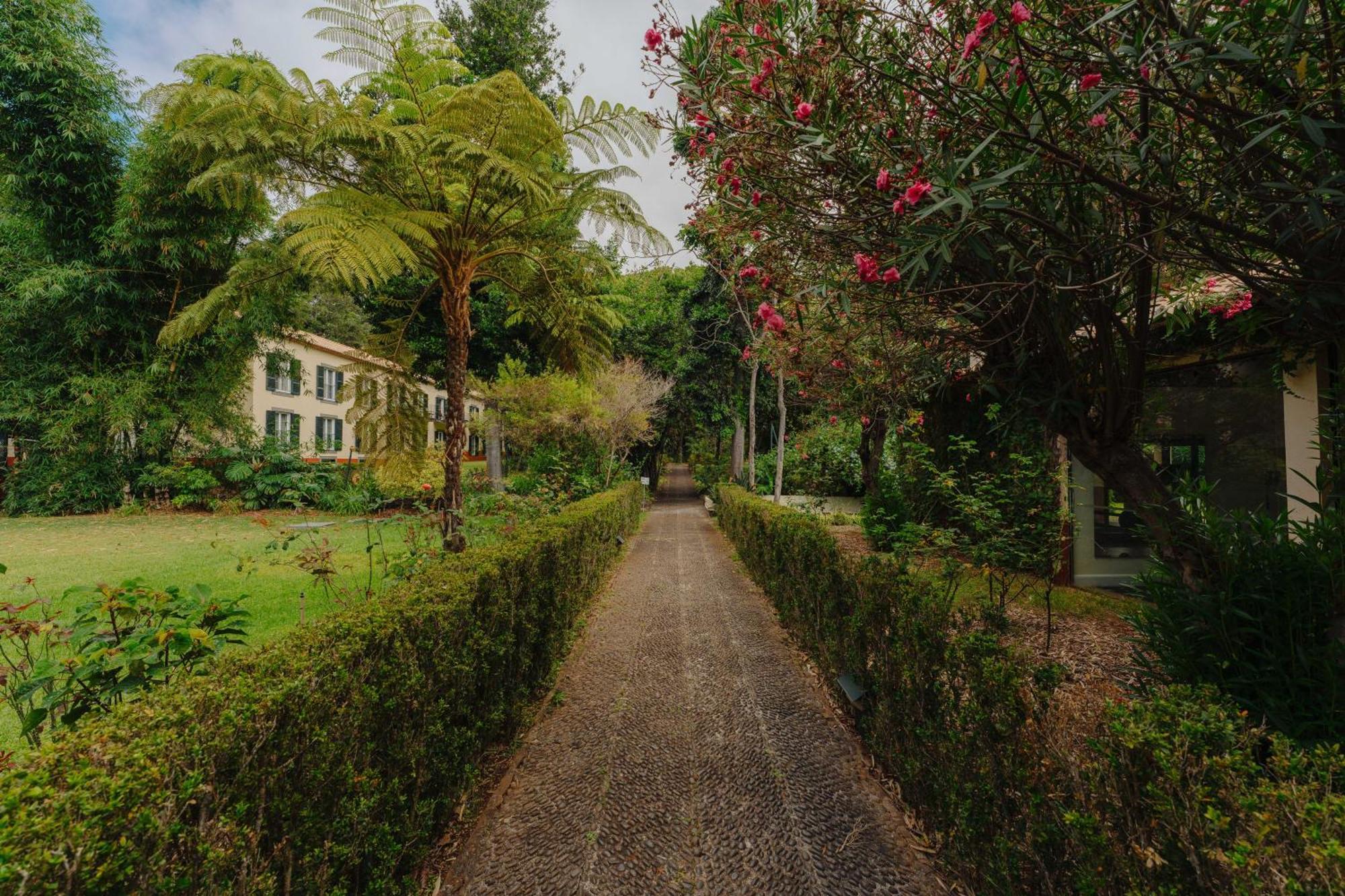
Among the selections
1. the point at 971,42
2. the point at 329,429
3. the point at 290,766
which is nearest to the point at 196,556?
the point at 290,766

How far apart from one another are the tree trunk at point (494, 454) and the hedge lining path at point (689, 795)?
9.83m

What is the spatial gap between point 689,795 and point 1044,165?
3374 millimetres

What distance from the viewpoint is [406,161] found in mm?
4238

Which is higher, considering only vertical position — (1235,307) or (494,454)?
(1235,307)

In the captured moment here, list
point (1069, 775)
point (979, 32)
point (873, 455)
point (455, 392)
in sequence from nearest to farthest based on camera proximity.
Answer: point (1069, 775) → point (979, 32) → point (455, 392) → point (873, 455)

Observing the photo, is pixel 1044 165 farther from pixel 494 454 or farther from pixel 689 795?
pixel 494 454

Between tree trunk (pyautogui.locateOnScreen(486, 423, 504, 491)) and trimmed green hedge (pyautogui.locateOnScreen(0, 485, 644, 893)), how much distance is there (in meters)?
11.2

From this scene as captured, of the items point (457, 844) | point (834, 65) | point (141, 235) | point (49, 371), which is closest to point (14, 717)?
point (457, 844)

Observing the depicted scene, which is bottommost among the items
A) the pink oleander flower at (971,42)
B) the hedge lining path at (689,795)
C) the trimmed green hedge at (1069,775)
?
the hedge lining path at (689,795)

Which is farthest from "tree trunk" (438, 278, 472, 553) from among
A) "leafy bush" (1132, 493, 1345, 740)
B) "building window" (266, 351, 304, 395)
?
"building window" (266, 351, 304, 395)

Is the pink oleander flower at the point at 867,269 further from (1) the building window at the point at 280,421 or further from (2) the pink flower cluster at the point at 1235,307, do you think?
(1) the building window at the point at 280,421

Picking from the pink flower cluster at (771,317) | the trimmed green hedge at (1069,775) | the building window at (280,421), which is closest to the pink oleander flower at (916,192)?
the pink flower cluster at (771,317)

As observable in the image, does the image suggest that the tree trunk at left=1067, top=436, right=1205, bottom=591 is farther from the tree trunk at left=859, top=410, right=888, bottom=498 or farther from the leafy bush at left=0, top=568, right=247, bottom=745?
the tree trunk at left=859, top=410, right=888, bottom=498

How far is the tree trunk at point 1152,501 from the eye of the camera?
248 cm
